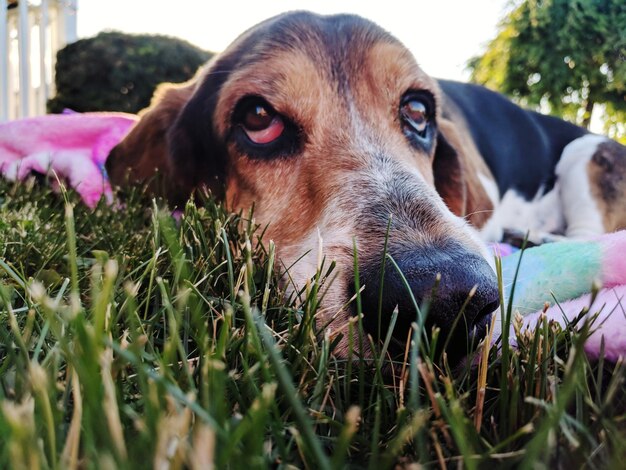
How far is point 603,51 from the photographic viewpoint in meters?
7.34

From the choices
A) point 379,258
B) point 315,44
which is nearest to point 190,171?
point 315,44

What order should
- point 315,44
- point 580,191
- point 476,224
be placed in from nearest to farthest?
point 315,44 < point 476,224 < point 580,191

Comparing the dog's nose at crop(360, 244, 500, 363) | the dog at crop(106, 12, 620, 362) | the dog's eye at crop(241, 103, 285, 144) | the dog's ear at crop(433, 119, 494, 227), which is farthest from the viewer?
the dog's ear at crop(433, 119, 494, 227)

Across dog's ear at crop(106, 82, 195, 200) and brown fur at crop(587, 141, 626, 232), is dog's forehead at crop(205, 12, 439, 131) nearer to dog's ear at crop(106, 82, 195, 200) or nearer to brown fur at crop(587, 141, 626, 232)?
dog's ear at crop(106, 82, 195, 200)

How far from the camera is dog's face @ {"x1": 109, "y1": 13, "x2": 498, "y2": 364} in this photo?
154cm

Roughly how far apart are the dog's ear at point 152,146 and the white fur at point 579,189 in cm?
305

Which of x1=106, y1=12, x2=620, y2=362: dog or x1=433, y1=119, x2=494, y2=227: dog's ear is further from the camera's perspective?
x1=433, y1=119, x2=494, y2=227: dog's ear

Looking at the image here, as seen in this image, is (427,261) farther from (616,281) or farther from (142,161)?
(142,161)

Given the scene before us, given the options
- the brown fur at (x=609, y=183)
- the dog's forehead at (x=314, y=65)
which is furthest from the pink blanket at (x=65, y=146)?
the brown fur at (x=609, y=183)

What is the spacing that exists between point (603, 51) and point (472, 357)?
299 inches

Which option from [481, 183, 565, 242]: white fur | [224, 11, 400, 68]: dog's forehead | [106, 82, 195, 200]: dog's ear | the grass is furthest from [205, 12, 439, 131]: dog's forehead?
[481, 183, 565, 242]: white fur

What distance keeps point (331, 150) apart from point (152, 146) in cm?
118

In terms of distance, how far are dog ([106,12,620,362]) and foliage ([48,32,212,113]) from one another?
4.52 m

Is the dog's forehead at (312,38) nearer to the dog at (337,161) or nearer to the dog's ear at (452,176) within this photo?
the dog at (337,161)
